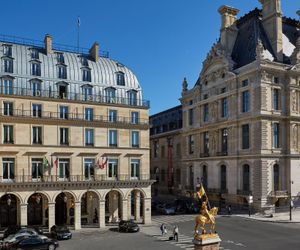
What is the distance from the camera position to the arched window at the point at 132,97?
192 feet

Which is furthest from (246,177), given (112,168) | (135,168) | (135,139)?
(112,168)

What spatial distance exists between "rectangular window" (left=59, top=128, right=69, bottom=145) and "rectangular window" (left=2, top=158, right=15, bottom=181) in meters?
6.89

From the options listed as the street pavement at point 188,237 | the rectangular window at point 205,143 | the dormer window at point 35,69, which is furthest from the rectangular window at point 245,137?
the dormer window at point 35,69

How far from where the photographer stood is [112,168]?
2190 inches

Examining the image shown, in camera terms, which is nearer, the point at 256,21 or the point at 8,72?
the point at 8,72

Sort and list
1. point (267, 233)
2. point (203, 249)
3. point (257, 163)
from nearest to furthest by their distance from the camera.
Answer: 1. point (203, 249)
2. point (267, 233)
3. point (257, 163)

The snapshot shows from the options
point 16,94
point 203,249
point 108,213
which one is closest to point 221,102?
point 108,213

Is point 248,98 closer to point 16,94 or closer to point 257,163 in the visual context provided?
point 257,163

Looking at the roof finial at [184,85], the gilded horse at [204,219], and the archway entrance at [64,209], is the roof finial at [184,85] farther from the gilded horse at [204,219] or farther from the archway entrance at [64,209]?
the gilded horse at [204,219]

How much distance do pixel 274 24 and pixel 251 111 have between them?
1887 centimetres

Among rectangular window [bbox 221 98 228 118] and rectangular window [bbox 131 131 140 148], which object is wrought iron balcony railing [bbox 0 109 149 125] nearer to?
rectangular window [bbox 131 131 140 148]

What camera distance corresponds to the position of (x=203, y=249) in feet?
95.7

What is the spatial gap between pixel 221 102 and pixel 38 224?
44370 millimetres

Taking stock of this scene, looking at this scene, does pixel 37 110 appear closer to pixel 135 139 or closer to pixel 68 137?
pixel 68 137
